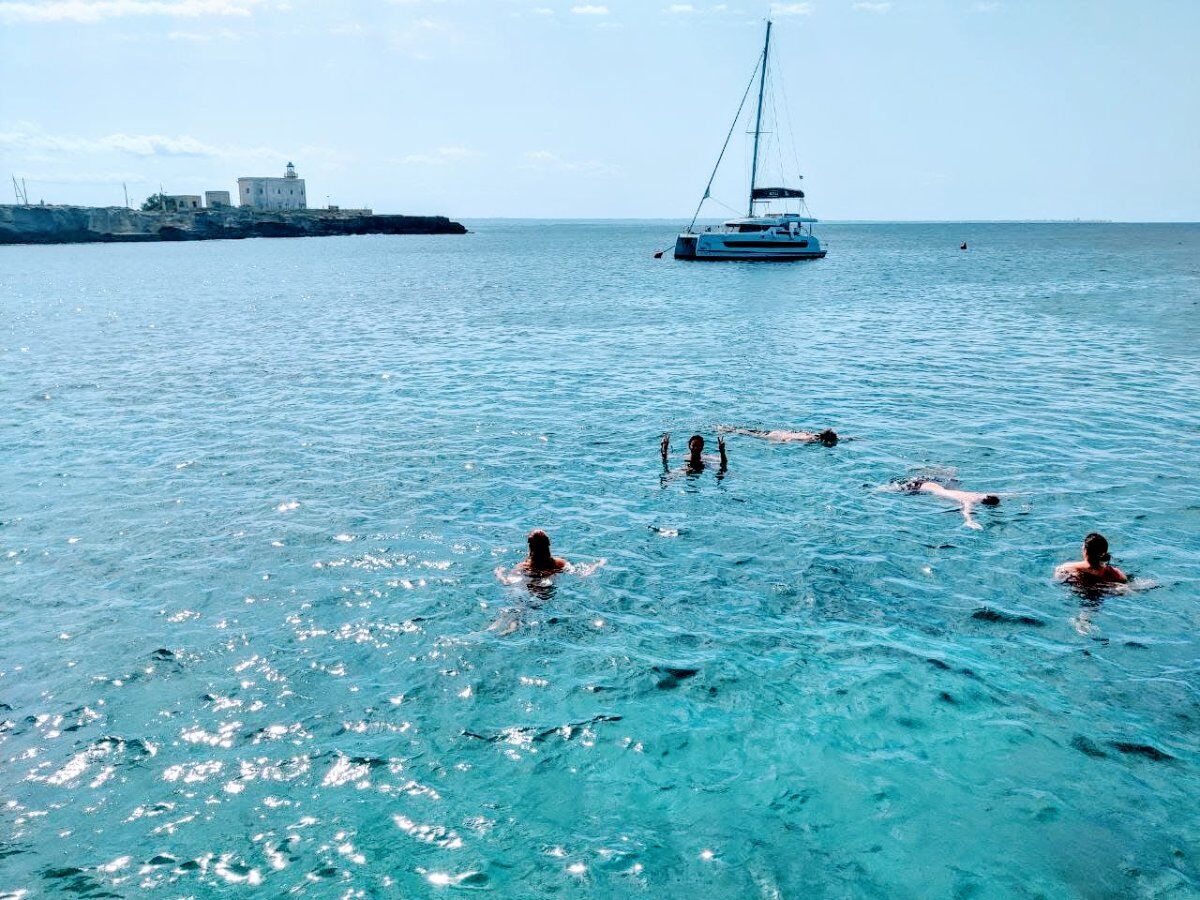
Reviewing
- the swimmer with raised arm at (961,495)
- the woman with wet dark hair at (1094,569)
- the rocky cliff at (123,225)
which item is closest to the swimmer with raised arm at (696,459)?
the swimmer with raised arm at (961,495)

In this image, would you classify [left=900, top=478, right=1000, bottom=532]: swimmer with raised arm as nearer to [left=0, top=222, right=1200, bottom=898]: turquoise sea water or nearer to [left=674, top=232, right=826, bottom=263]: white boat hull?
[left=0, top=222, right=1200, bottom=898]: turquoise sea water

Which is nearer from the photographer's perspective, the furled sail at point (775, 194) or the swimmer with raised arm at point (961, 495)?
the swimmer with raised arm at point (961, 495)

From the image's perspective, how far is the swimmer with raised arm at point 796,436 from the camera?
2212cm

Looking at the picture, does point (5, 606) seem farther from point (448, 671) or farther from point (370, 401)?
point (370, 401)

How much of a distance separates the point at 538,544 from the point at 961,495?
10.5 meters

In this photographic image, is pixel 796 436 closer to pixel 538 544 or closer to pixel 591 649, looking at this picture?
pixel 538 544

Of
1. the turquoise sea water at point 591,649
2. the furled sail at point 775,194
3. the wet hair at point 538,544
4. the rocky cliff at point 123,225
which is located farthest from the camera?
the rocky cliff at point 123,225

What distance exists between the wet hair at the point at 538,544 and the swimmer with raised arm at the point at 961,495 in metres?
9.19

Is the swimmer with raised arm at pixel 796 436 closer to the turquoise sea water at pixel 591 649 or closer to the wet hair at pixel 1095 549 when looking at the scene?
the turquoise sea water at pixel 591 649

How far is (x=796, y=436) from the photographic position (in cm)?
2269

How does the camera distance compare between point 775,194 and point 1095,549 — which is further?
point 775,194

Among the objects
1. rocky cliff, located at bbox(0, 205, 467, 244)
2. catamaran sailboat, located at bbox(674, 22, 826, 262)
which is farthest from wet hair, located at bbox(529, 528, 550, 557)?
rocky cliff, located at bbox(0, 205, 467, 244)

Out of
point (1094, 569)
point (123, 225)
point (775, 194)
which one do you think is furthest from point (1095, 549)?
point (123, 225)

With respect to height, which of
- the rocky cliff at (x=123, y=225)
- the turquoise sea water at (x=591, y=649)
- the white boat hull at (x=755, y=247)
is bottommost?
the turquoise sea water at (x=591, y=649)
